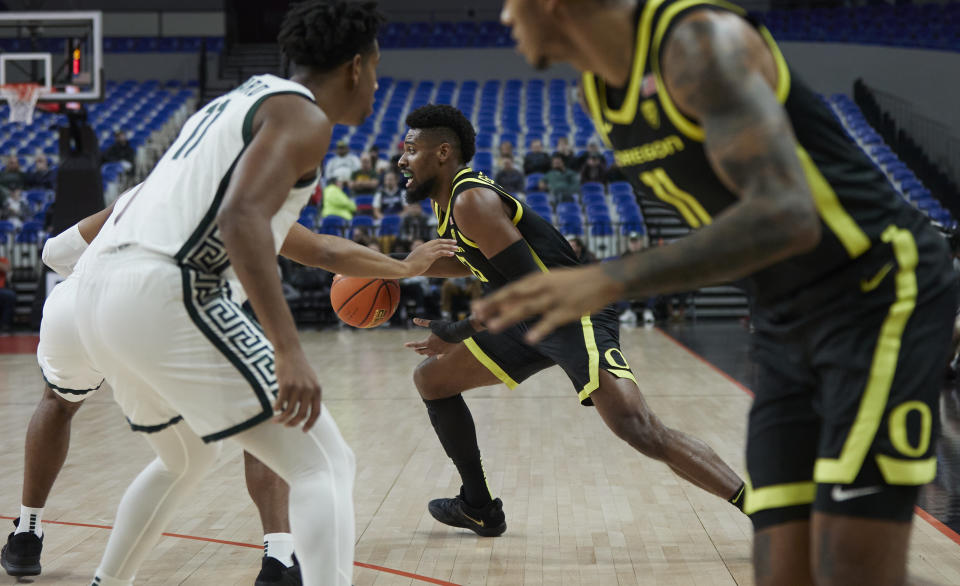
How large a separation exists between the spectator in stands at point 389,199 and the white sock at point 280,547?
1118 cm

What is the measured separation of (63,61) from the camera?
11.7 meters

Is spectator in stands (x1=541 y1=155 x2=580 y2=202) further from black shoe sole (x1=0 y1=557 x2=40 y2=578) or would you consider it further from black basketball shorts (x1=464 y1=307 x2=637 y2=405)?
black shoe sole (x1=0 y1=557 x2=40 y2=578)

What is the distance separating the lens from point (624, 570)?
3.38 meters

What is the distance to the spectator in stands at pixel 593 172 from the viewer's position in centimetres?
1538

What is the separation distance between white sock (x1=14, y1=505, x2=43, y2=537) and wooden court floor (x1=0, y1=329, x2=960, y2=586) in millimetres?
153

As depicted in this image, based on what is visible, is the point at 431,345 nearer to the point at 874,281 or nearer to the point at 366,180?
the point at 874,281

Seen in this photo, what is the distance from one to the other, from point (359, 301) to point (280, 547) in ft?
4.15

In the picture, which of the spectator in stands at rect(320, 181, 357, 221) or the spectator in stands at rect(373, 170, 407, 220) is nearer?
the spectator in stands at rect(320, 181, 357, 221)

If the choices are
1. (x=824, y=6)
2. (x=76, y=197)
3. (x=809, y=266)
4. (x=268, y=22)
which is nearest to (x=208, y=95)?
(x=268, y=22)

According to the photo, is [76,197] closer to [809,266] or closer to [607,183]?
[607,183]

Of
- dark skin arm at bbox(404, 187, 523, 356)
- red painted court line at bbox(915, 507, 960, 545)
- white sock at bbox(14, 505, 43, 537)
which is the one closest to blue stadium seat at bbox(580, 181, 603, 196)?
red painted court line at bbox(915, 507, 960, 545)

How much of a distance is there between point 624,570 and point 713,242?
2301mm

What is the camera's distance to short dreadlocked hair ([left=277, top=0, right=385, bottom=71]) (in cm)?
230

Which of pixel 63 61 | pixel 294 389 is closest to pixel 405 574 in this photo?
pixel 294 389
